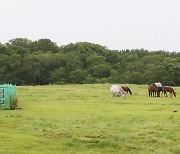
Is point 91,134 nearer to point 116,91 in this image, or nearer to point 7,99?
point 7,99

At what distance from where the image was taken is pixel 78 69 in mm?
71250

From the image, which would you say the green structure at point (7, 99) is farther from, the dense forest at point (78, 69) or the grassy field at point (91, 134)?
the dense forest at point (78, 69)

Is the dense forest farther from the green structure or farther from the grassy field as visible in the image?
the grassy field

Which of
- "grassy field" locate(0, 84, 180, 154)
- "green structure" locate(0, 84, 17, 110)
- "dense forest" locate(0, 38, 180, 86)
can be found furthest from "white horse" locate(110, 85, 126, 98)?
"dense forest" locate(0, 38, 180, 86)

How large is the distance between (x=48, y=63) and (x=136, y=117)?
176 feet

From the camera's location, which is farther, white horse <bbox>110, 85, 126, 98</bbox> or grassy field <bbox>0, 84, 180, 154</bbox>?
white horse <bbox>110, 85, 126, 98</bbox>

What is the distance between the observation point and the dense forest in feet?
222

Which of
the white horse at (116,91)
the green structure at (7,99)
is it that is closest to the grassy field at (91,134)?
the green structure at (7,99)

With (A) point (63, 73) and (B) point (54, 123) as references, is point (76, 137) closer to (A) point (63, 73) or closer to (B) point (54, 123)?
(B) point (54, 123)

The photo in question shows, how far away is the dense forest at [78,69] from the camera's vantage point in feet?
222

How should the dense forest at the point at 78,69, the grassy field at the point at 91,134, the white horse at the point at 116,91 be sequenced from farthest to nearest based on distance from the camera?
the dense forest at the point at 78,69 < the white horse at the point at 116,91 < the grassy field at the point at 91,134

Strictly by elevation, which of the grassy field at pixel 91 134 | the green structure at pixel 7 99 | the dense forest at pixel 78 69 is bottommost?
the grassy field at pixel 91 134

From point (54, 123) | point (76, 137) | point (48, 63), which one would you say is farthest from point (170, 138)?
point (48, 63)

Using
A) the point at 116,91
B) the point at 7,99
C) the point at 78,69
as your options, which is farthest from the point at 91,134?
the point at 78,69
